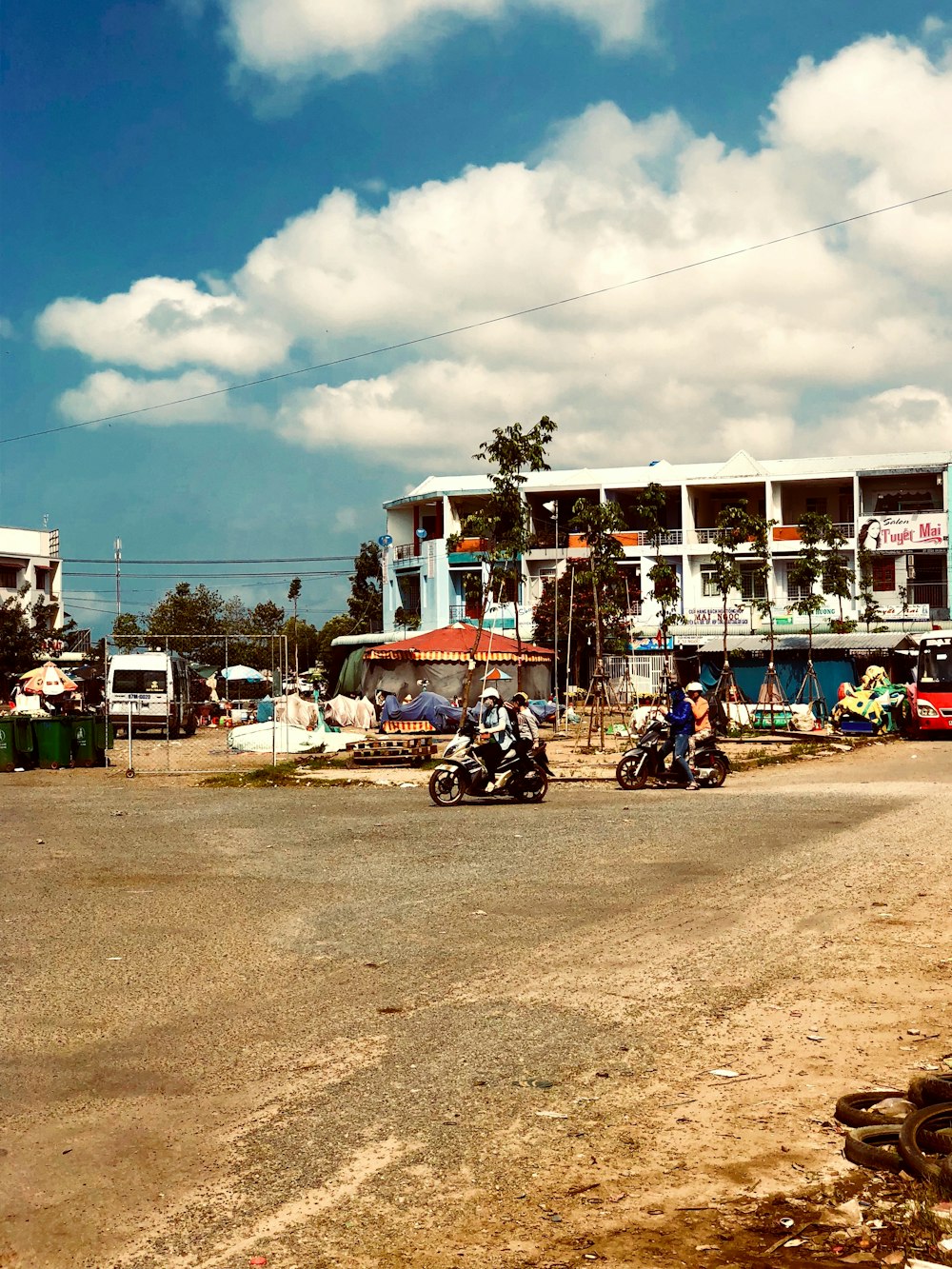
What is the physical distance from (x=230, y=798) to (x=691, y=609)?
41.5 metres

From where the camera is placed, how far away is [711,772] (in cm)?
2125

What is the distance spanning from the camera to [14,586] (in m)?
73.2

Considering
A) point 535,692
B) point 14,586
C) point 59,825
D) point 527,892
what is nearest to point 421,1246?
point 527,892

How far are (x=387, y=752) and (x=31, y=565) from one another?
5401 cm

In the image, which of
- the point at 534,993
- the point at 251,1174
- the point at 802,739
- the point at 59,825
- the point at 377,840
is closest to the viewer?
the point at 251,1174

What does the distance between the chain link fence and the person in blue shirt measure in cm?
772

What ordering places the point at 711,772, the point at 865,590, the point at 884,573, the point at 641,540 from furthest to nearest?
the point at 641,540 < the point at 884,573 < the point at 865,590 < the point at 711,772

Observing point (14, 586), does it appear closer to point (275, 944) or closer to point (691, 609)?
point (691, 609)

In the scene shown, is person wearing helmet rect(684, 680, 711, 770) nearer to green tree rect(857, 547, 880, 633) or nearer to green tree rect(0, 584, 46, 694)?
green tree rect(857, 547, 880, 633)

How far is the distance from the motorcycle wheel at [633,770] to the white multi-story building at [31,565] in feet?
180

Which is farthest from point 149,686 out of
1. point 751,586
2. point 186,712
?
point 751,586

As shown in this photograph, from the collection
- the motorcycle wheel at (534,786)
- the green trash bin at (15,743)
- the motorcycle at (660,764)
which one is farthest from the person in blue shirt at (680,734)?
the green trash bin at (15,743)

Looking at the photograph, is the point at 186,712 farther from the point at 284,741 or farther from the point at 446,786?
the point at 446,786

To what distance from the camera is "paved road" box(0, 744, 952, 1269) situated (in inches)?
177
